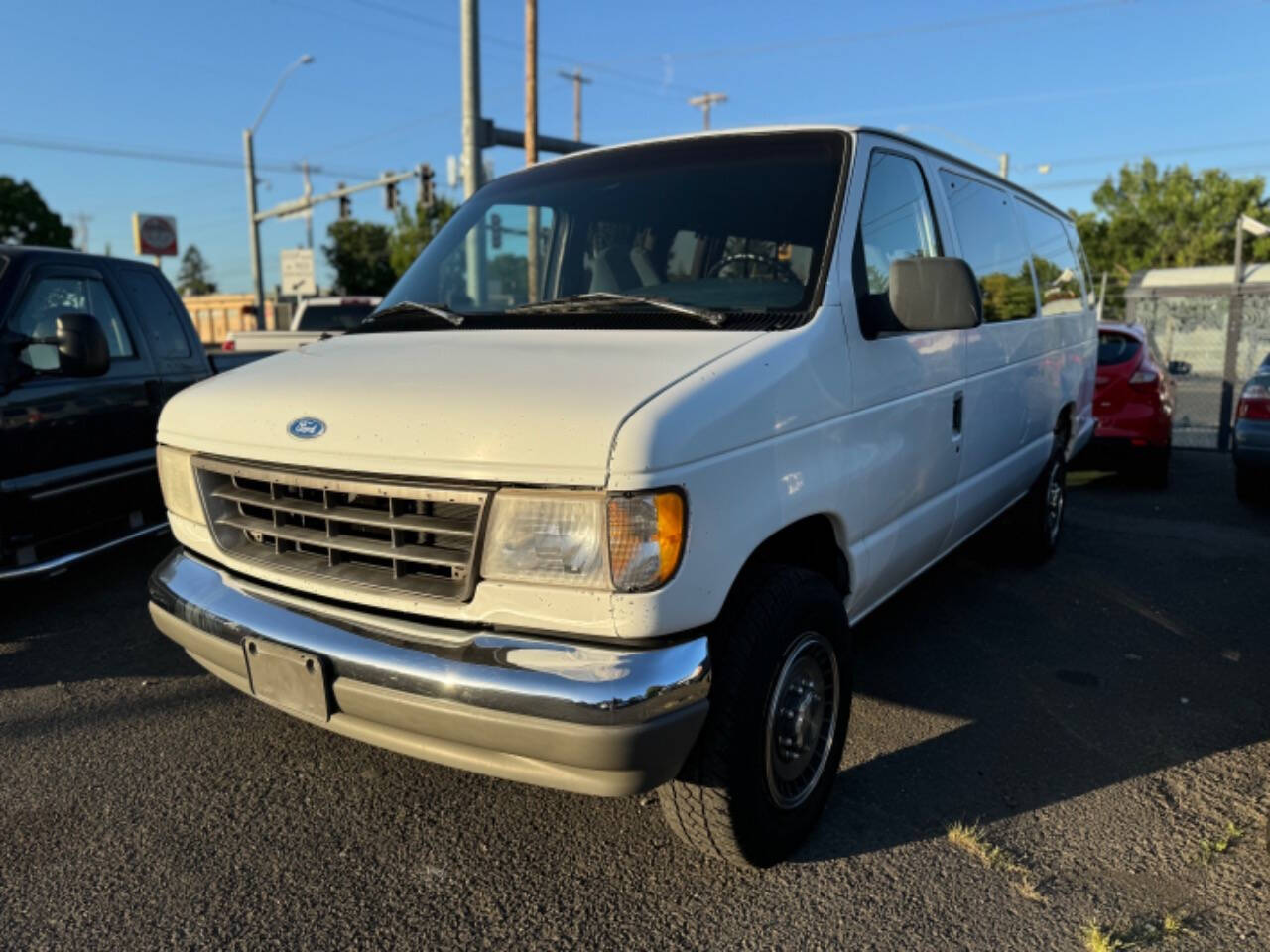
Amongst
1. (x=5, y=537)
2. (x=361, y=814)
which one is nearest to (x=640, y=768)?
(x=361, y=814)

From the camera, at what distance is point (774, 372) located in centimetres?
242

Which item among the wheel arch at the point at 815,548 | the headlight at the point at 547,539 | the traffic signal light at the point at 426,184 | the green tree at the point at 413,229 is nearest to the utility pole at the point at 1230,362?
the wheel arch at the point at 815,548

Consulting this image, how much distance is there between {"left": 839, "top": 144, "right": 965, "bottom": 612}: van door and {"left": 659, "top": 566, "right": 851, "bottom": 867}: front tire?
0.41 m

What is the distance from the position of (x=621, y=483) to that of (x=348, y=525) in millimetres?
874

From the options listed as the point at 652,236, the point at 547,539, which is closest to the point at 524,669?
the point at 547,539

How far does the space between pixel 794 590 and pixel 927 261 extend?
1122mm

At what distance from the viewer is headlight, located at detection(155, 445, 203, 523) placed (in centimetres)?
281

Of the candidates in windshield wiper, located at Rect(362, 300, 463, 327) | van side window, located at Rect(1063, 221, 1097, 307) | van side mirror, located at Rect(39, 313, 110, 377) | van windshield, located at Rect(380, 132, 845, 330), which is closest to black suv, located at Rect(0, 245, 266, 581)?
van side mirror, located at Rect(39, 313, 110, 377)

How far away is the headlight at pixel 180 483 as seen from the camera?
2812 millimetres

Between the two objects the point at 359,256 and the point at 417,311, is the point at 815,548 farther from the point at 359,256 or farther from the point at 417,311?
the point at 359,256

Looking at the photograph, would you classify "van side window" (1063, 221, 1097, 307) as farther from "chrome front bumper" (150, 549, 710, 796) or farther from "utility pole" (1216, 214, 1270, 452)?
"chrome front bumper" (150, 549, 710, 796)

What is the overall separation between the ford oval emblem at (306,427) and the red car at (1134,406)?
772cm

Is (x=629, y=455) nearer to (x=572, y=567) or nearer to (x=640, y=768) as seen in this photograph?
(x=572, y=567)

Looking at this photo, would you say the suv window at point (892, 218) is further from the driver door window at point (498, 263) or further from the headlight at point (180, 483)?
the headlight at point (180, 483)
